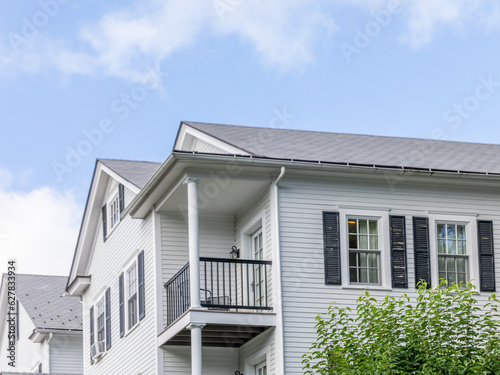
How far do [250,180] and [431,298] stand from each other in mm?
4671

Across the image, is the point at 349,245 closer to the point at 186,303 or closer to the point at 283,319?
the point at 283,319

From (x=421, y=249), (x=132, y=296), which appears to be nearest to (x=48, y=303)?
(x=132, y=296)

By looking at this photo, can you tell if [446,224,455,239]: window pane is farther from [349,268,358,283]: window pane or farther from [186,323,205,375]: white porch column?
[186,323,205,375]: white porch column

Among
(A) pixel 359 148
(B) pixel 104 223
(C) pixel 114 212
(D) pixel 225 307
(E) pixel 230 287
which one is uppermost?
(A) pixel 359 148

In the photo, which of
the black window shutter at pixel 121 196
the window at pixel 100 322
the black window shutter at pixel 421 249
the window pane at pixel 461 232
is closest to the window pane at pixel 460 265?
the window pane at pixel 461 232

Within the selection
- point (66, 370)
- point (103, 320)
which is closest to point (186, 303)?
point (103, 320)

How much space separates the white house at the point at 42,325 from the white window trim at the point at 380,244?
1787 centimetres

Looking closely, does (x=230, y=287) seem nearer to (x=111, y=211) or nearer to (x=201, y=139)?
(x=201, y=139)

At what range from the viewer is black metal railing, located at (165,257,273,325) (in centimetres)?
1881

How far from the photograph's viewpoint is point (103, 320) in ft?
88.1

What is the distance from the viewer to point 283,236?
19094mm

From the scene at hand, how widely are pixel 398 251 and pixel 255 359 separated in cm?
375

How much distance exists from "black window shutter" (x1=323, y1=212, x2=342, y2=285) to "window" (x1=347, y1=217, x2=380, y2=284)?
349mm

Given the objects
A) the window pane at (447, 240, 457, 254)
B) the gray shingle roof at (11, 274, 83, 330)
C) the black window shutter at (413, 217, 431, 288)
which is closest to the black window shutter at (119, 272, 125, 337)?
the black window shutter at (413, 217, 431, 288)
